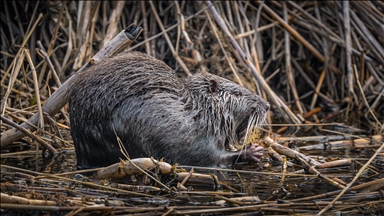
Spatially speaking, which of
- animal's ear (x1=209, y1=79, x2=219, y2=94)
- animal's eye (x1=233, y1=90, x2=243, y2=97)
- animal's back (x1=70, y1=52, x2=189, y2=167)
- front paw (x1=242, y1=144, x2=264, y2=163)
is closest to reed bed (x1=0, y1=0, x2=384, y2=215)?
front paw (x1=242, y1=144, x2=264, y2=163)

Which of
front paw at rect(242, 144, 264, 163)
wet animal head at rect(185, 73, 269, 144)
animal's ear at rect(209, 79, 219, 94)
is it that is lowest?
front paw at rect(242, 144, 264, 163)

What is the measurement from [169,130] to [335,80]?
335cm

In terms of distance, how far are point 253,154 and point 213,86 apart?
0.53 m

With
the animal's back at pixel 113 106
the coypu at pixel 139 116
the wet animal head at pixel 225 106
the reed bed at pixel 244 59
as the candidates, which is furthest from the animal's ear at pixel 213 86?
the reed bed at pixel 244 59

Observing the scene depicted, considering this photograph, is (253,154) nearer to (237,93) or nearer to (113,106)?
(237,93)

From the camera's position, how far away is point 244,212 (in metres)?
2.99

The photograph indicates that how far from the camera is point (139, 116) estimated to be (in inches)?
154

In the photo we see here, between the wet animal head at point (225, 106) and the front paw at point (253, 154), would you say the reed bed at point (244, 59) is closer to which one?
the front paw at point (253, 154)

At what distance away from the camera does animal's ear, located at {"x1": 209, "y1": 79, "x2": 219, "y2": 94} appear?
4395 millimetres

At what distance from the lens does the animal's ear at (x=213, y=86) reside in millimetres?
4395

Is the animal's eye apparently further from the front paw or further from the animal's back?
the animal's back

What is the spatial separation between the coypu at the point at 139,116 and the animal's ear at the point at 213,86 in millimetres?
147

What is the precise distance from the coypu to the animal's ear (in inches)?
5.8

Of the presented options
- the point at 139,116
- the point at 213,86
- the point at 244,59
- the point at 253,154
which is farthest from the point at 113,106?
the point at 244,59
